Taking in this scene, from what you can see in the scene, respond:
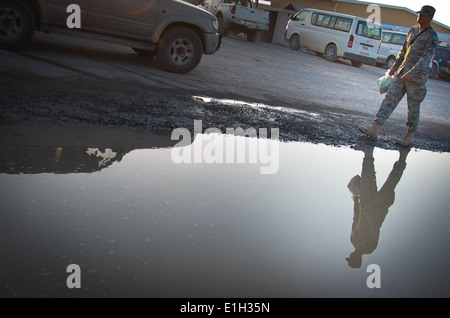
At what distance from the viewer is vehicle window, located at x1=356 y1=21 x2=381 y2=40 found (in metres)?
21.5

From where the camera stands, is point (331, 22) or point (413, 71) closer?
point (413, 71)

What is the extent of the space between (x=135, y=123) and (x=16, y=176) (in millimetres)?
1949

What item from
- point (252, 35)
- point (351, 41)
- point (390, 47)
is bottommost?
point (351, 41)

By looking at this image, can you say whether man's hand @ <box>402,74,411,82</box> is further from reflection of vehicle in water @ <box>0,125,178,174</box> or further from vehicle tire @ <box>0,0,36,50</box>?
vehicle tire @ <box>0,0,36,50</box>

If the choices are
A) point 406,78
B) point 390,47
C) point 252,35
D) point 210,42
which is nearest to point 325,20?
point 252,35

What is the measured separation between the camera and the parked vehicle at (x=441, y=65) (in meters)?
27.5

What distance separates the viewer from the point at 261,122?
6.33 meters

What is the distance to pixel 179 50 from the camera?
28.2ft

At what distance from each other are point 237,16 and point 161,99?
16.6 meters

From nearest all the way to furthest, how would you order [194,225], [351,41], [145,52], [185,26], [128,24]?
[194,225] < [128,24] < [185,26] < [145,52] < [351,41]

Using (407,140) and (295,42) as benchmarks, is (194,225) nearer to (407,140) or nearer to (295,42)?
(407,140)

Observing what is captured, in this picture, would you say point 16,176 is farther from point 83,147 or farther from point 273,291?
point 273,291

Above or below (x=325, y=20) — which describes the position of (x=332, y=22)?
below

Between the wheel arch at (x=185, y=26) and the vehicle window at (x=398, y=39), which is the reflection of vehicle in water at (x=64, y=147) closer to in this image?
the wheel arch at (x=185, y=26)
